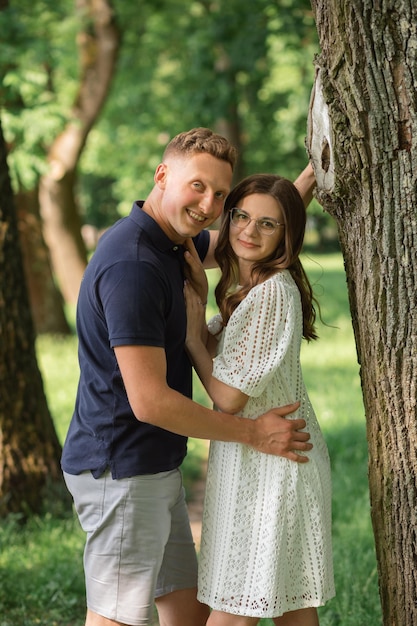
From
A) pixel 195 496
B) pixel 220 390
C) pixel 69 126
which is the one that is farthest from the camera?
pixel 69 126

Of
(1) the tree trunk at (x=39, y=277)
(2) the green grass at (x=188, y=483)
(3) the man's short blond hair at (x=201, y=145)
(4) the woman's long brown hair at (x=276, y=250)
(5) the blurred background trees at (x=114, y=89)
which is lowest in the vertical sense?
(2) the green grass at (x=188, y=483)

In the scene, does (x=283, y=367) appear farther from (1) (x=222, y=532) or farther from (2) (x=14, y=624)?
(2) (x=14, y=624)

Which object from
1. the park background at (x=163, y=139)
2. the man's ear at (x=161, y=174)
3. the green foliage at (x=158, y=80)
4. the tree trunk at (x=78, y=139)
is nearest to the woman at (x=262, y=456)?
the man's ear at (x=161, y=174)

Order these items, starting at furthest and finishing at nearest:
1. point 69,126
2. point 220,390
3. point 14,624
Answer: point 69,126
point 14,624
point 220,390

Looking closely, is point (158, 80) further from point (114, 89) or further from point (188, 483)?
point (188, 483)

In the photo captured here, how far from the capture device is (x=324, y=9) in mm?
2916

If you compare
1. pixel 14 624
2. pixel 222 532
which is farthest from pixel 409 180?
pixel 14 624

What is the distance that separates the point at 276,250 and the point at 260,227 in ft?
0.34

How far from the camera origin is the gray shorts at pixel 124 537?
10.3ft

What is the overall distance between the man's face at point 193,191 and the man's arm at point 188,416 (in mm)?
489

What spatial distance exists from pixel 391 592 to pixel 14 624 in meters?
1.99

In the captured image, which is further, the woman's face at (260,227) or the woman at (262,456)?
the woman's face at (260,227)

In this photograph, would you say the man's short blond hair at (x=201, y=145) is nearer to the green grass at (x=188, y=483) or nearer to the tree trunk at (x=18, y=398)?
the green grass at (x=188, y=483)

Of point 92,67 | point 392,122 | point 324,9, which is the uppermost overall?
point 92,67
